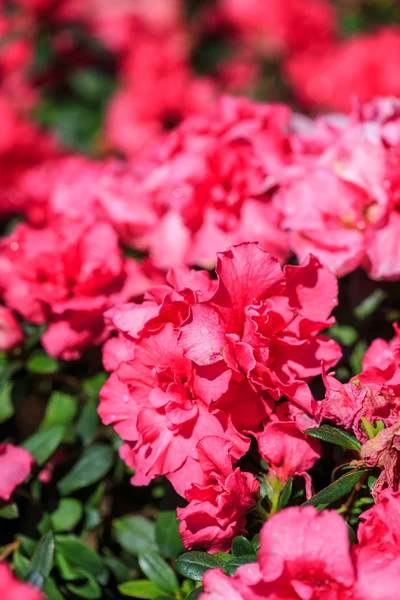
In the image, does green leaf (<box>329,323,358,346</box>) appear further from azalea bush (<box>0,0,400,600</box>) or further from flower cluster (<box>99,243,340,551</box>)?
flower cluster (<box>99,243,340,551</box>)

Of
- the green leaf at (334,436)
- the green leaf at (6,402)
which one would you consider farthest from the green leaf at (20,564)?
the green leaf at (334,436)

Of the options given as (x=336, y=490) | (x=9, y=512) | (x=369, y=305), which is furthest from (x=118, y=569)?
(x=369, y=305)

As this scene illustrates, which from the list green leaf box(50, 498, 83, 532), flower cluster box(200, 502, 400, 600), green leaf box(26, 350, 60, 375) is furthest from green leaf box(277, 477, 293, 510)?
green leaf box(26, 350, 60, 375)

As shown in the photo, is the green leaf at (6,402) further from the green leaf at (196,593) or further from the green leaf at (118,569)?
the green leaf at (196,593)

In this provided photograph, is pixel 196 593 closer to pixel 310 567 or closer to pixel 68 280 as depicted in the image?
pixel 310 567

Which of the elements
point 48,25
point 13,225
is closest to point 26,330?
point 13,225

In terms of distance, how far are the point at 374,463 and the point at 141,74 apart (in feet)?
5.43

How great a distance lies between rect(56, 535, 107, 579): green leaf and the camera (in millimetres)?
925

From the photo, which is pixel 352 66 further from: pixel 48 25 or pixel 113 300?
pixel 113 300

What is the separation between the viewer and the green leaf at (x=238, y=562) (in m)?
0.72

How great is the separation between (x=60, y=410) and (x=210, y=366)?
413 millimetres

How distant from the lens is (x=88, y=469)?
100 cm

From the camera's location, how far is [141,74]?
209 cm

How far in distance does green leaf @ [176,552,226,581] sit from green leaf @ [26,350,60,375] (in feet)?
1.39
